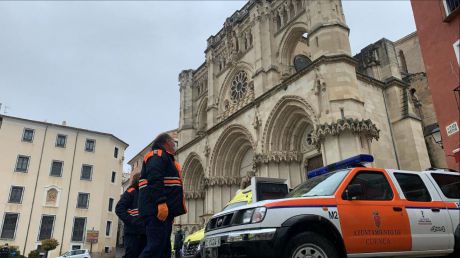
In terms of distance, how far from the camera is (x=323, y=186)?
5.44 metres

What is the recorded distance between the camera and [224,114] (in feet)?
84.8

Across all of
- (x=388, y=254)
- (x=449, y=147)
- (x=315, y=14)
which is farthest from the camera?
(x=315, y=14)

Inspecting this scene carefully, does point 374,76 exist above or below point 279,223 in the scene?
above

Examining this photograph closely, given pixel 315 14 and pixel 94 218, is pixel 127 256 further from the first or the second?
pixel 94 218

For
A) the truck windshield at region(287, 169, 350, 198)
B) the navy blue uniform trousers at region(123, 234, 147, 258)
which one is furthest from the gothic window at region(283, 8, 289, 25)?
the navy blue uniform trousers at region(123, 234, 147, 258)

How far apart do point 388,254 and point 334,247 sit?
85 centimetres

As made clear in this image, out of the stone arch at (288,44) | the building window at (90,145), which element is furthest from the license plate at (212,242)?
the building window at (90,145)

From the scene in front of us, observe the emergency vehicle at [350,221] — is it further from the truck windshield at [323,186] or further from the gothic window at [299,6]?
the gothic window at [299,6]

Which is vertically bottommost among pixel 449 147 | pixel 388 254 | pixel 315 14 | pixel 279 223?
pixel 388 254

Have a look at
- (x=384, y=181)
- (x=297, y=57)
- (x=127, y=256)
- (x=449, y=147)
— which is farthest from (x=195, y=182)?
(x=384, y=181)

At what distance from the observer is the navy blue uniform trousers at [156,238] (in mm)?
4430

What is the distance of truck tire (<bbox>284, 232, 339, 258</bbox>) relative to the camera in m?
4.48

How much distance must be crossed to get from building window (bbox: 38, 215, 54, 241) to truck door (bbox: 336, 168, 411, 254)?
3168cm

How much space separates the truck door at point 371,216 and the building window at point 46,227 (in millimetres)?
31683
